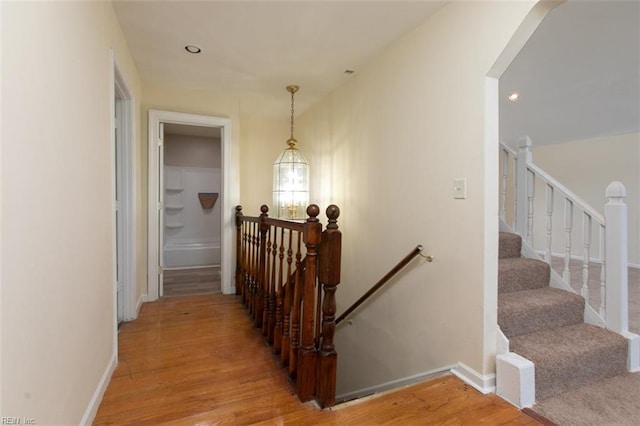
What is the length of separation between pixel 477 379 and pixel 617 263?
1.35 meters

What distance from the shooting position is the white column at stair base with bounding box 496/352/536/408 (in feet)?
5.16

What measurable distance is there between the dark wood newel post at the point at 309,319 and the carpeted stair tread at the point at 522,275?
5.19ft

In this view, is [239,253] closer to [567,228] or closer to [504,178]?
[504,178]

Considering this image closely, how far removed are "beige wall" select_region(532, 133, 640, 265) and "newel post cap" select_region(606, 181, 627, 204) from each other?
10.5 feet

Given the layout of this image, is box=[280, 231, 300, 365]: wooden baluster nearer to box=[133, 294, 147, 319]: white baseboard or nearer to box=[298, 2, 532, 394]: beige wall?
box=[298, 2, 532, 394]: beige wall

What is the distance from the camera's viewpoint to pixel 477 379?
5.63 ft

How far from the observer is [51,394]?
3.52 ft

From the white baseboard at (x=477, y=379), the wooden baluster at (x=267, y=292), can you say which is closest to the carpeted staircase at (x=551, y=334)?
the white baseboard at (x=477, y=379)

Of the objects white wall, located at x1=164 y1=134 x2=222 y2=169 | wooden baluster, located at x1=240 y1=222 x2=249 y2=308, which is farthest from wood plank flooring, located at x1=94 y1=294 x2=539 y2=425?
white wall, located at x1=164 y1=134 x2=222 y2=169

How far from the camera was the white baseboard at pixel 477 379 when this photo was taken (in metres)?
1.69

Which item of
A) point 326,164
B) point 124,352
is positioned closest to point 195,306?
point 124,352

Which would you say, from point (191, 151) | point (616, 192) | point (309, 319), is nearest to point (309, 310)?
point (309, 319)

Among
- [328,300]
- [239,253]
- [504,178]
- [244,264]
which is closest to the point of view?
[328,300]

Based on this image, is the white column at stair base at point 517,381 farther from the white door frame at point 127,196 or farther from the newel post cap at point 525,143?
the white door frame at point 127,196
